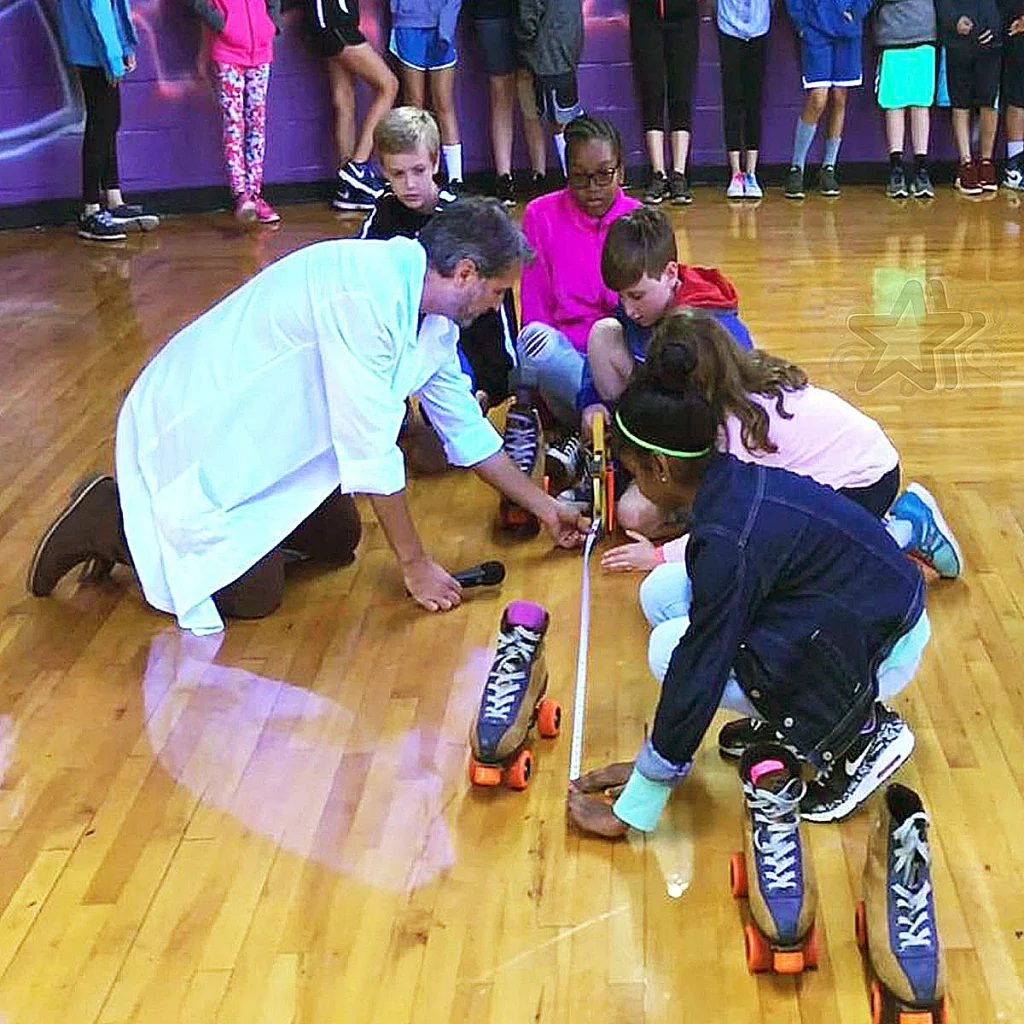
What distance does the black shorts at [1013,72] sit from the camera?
5.95m

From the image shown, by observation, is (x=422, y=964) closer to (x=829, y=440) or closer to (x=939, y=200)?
(x=829, y=440)

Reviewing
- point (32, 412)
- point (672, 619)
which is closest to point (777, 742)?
point (672, 619)

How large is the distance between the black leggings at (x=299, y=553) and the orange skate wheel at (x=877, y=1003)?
1380 mm

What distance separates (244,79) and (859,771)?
4.68 metres

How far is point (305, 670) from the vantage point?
97.8 inches

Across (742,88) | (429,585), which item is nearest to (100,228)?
(742,88)

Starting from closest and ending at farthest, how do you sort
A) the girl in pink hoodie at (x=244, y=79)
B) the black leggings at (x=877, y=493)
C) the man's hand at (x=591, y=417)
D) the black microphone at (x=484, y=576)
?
the black leggings at (x=877, y=493)
the black microphone at (x=484, y=576)
the man's hand at (x=591, y=417)
the girl in pink hoodie at (x=244, y=79)

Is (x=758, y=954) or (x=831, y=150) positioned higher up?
(x=758, y=954)

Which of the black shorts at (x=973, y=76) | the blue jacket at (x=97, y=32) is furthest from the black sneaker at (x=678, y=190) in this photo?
the blue jacket at (x=97, y=32)

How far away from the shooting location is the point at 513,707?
2125mm

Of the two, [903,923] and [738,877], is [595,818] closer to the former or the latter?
[738,877]

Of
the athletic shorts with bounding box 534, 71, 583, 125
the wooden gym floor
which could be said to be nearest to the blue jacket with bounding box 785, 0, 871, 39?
the athletic shorts with bounding box 534, 71, 583, 125

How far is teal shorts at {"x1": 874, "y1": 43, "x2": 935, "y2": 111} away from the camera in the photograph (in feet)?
20.1

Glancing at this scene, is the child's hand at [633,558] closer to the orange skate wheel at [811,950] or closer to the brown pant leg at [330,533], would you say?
the brown pant leg at [330,533]
